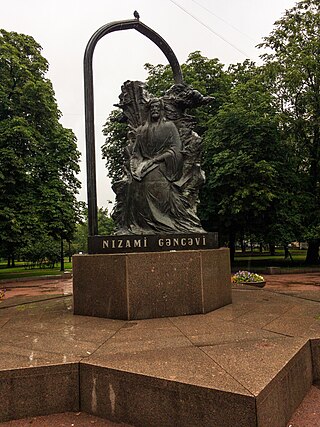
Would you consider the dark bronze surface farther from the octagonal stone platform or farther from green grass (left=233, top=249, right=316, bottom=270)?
green grass (left=233, top=249, right=316, bottom=270)

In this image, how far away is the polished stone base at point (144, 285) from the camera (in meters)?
5.67

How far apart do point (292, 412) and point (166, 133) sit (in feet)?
17.7

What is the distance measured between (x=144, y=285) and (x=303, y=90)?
73.4 feet

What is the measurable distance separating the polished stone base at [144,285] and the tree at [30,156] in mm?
13003

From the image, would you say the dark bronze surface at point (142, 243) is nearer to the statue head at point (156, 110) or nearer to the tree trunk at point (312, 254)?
the statue head at point (156, 110)

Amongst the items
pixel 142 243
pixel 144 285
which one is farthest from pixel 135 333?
pixel 142 243

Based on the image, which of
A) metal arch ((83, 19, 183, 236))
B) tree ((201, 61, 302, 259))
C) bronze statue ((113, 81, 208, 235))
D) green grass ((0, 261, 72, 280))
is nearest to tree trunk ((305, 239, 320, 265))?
tree ((201, 61, 302, 259))

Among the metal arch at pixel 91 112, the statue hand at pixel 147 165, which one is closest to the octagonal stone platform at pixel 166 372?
the metal arch at pixel 91 112

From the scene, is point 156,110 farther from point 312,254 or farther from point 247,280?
point 312,254

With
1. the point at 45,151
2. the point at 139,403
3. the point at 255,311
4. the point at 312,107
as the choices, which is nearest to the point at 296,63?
the point at 312,107

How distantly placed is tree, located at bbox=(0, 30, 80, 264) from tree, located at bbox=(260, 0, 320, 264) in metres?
14.0

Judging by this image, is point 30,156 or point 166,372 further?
point 30,156

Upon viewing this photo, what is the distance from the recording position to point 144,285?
5730 mm

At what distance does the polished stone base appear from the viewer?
18.6 ft
